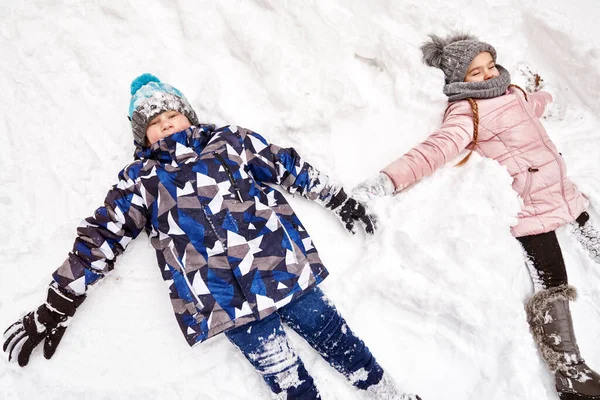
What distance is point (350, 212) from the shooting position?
6.50ft

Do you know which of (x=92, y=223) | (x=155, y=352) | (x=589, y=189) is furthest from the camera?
(x=589, y=189)

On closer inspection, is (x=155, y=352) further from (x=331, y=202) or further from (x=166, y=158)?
(x=331, y=202)

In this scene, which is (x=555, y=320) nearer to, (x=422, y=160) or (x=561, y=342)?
(x=561, y=342)

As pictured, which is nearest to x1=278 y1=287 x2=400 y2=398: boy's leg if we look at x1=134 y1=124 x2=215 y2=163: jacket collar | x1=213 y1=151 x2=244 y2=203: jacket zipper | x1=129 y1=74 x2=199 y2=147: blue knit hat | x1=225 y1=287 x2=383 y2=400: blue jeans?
x1=225 y1=287 x2=383 y2=400: blue jeans

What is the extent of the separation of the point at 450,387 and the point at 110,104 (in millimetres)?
2269

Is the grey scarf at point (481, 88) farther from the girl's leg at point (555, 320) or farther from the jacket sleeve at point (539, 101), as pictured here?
the girl's leg at point (555, 320)

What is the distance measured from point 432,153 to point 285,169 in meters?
0.75

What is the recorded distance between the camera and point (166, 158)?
1.86 meters

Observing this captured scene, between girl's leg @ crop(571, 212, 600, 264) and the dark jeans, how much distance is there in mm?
222

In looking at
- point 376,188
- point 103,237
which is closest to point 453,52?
point 376,188

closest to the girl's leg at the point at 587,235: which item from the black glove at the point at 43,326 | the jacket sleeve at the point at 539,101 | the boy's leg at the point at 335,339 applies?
the jacket sleeve at the point at 539,101

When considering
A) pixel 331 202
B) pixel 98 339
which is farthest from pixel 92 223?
pixel 331 202

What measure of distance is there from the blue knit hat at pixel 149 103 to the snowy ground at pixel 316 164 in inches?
7.1

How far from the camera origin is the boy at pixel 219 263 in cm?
169
